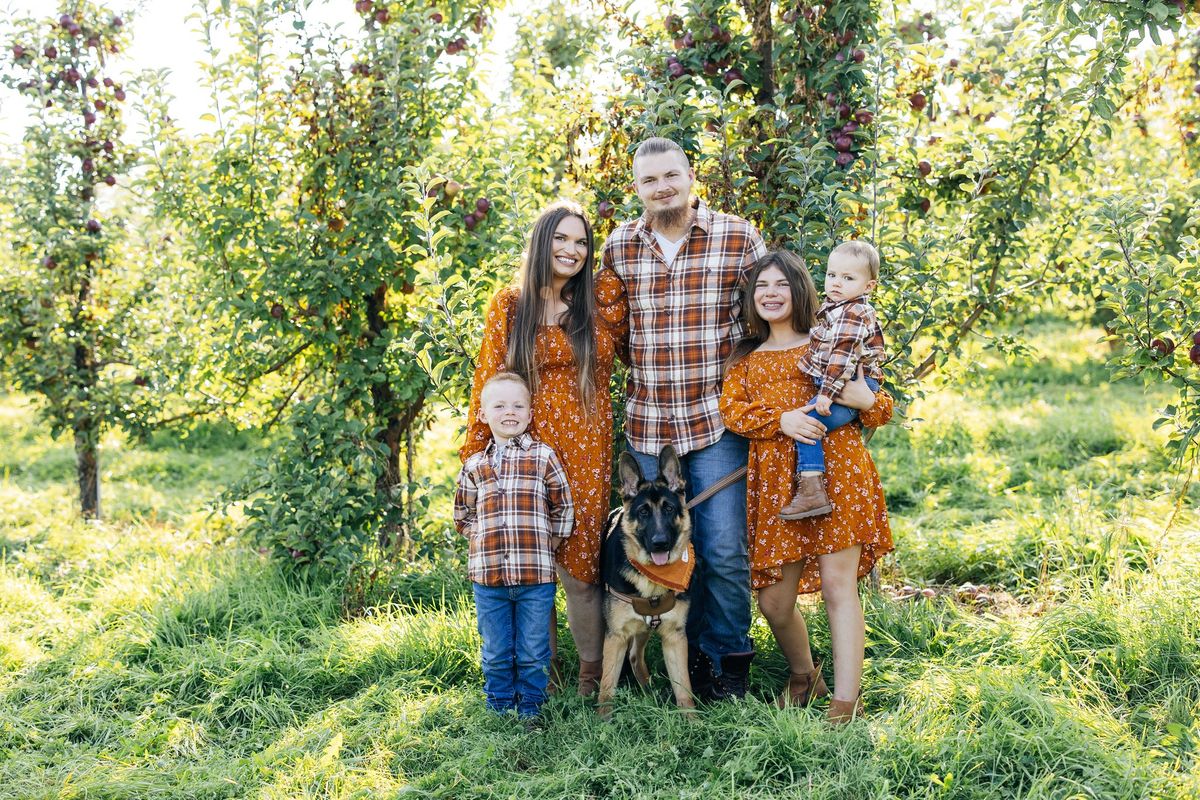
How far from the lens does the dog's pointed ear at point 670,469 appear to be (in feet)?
12.7

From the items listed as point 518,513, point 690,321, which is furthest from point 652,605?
point 690,321

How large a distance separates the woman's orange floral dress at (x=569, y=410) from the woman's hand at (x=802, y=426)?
0.88 m

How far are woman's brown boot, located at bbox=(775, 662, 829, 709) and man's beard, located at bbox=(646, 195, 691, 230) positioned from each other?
204 cm

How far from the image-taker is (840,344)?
142 inches

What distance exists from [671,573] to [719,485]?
0.43 m

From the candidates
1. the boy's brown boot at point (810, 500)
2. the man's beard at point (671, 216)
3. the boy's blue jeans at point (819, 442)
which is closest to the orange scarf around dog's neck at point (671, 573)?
the boy's brown boot at point (810, 500)

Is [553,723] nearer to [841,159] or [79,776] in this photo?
[79,776]

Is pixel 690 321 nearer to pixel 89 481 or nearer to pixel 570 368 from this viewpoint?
pixel 570 368

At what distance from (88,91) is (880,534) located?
7284mm

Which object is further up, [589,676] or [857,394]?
[857,394]

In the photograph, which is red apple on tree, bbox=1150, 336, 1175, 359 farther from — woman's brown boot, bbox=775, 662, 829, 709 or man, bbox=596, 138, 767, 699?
woman's brown boot, bbox=775, 662, 829, 709

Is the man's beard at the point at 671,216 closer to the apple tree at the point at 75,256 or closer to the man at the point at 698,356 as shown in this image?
the man at the point at 698,356

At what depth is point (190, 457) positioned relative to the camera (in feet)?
39.5

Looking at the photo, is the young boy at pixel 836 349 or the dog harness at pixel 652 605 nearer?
the young boy at pixel 836 349
